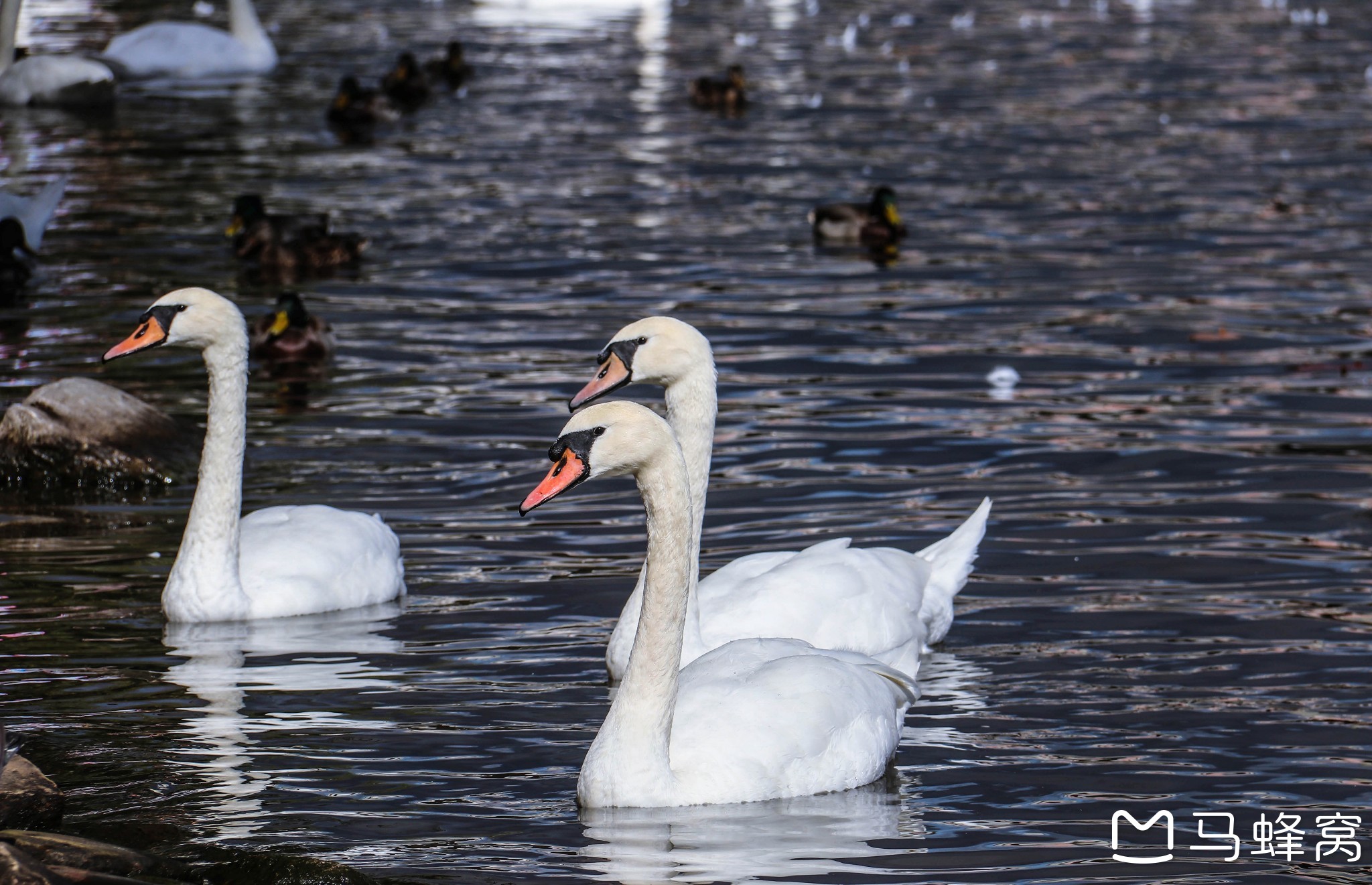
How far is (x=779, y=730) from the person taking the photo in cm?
706

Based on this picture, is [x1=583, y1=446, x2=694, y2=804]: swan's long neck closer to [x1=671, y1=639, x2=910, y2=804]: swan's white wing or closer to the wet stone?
[x1=671, y1=639, x2=910, y2=804]: swan's white wing

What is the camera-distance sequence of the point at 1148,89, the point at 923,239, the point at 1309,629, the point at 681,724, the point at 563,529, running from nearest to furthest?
the point at 681,724, the point at 1309,629, the point at 563,529, the point at 923,239, the point at 1148,89

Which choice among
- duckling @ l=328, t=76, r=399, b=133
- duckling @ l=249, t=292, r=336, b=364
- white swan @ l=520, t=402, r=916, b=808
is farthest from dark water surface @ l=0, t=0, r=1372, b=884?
duckling @ l=328, t=76, r=399, b=133

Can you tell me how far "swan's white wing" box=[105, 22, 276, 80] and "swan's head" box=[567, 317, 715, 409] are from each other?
26.7m

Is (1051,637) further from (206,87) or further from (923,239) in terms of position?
(206,87)

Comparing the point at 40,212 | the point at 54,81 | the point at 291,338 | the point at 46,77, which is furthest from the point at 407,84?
the point at 291,338

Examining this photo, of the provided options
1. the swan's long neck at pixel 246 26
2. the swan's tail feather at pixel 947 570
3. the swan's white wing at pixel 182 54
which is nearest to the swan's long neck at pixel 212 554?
the swan's tail feather at pixel 947 570

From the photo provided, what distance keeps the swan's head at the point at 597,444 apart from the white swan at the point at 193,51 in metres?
27.9

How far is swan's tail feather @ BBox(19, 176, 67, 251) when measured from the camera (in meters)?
18.9

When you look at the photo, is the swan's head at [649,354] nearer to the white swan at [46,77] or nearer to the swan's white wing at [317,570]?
the swan's white wing at [317,570]

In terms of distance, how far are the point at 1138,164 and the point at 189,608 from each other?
16671 millimetres

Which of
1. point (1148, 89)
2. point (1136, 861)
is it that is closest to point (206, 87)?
point (1148, 89)

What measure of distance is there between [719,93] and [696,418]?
68.8 ft

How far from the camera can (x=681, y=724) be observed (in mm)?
7102
